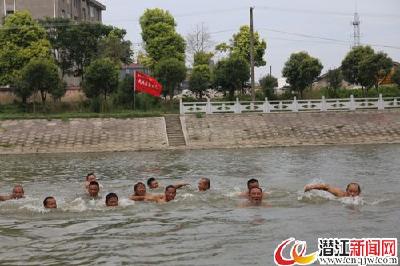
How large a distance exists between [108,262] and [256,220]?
11.5ft

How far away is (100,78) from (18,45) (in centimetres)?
854

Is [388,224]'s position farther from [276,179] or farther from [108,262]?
[276,179]

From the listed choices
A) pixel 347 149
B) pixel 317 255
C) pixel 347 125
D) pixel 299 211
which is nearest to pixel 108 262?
pixel 317 255

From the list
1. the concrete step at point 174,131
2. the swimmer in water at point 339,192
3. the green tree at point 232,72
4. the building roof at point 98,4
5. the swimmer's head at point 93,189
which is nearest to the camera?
the swimmer in water at point 339,192

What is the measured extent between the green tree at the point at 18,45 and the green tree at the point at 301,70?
17.9 meters

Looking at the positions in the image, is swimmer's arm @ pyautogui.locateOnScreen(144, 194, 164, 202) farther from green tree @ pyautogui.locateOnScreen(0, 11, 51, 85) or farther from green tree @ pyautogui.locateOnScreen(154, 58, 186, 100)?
green tree @ pyautogui.locateOnScreen(0, 11, 51, 85)

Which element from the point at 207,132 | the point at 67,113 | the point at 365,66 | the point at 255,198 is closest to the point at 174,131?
the point at 207,132

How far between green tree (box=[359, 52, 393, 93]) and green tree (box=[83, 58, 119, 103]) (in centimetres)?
1744

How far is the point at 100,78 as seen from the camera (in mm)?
35844

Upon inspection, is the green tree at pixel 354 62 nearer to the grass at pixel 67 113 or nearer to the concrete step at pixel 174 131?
the grass at pixel 67 113

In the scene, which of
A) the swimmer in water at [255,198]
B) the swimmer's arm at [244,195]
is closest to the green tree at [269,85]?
the swimmer's arm at [244,195]

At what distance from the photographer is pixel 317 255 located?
25.2 feet

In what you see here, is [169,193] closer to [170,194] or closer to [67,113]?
[170,194]

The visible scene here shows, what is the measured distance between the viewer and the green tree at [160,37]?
43.7 m
